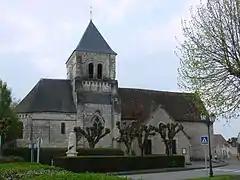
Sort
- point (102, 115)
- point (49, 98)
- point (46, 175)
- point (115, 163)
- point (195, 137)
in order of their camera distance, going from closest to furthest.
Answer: point (46, 175)
point (115, 163)
point (49, 98)
point (102, 115)
point (195, 137)

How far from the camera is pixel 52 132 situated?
130 ft

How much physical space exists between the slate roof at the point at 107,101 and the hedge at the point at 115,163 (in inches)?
256

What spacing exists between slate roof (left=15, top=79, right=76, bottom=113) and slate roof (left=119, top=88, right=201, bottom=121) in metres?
6.95

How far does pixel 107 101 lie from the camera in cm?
4197

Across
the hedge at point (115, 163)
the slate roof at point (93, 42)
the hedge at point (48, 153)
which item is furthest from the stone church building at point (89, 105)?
the hedge at point (115, 163)

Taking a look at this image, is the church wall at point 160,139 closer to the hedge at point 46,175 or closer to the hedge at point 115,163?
the hedge at point 115,163

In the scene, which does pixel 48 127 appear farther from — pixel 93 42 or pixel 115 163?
pixel 115 163

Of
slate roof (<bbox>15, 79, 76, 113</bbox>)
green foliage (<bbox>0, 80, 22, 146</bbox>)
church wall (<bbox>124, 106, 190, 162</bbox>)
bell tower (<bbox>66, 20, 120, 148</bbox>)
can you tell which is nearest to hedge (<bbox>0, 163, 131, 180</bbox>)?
green foliage (<bbox>0, 80, 22, 146</bbox>)

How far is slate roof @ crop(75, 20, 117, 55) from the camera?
143ft

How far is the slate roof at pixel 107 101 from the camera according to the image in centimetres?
4012

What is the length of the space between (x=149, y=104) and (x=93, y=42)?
1008cm

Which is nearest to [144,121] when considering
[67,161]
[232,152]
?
[67,161]

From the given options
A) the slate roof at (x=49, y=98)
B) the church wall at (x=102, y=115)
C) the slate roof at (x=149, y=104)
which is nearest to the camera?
the slate roof at (x=49, y=98)

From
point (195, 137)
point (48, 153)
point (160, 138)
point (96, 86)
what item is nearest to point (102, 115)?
point (96, 86)
